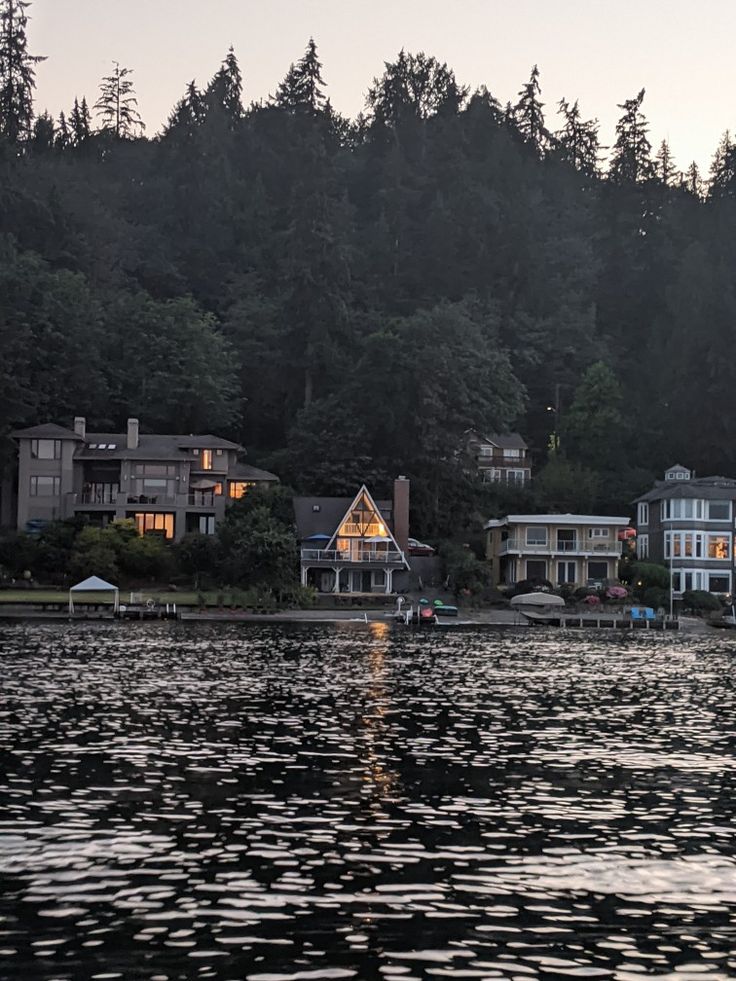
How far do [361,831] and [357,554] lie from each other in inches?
3252

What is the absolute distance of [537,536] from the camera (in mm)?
110750

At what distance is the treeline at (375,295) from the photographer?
12156 cm

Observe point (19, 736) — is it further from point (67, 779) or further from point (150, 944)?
point (150, 944)

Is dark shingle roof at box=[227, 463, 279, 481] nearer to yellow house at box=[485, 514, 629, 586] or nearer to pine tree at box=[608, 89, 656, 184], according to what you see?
yellow house at box=[485, 514, 629, 586]

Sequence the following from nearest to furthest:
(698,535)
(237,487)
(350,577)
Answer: (350,577)
(698,535)
(237,487)

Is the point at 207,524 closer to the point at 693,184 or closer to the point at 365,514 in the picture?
the point at 365,514

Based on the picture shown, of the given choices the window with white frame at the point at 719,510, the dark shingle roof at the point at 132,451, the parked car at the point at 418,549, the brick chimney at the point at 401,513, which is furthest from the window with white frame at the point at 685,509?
the dark shingle roof at the point at 132,451

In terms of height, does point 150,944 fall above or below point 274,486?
below

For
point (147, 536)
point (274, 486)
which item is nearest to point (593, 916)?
point (147, 536)

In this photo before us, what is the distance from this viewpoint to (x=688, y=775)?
31016 millimetres

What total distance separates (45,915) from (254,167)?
17182cm

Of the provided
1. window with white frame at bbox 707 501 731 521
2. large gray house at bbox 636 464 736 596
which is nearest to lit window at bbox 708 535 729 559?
large gray house at bbox 636 464 736 596

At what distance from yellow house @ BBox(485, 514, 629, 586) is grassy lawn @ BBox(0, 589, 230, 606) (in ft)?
94.8

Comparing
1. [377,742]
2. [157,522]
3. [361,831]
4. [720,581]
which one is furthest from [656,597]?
[361,831]
